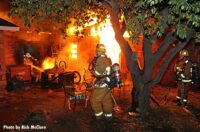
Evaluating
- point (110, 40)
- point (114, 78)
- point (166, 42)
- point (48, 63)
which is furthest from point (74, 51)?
point (166, 42)

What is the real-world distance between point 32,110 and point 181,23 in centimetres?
654

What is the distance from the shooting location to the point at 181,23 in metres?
7.46

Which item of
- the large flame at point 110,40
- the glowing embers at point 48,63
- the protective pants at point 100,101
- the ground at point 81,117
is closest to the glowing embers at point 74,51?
the glowing embers at point 48,63

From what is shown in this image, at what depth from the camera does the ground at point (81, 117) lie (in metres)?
9.15

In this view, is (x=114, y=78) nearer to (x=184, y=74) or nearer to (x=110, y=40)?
(x=184, y=74)

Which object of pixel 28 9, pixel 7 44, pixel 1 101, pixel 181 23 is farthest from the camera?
pixel 7 44

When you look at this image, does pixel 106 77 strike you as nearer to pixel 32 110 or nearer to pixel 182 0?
pixel 32 110

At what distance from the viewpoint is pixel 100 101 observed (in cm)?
986

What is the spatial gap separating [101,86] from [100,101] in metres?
0.55

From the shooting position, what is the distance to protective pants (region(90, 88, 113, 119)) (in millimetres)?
9784

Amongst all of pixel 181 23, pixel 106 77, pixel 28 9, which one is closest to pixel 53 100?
pixel 106 77

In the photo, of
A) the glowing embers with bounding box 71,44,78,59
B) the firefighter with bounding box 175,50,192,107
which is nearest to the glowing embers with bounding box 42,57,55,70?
the glowing embers with bounding box 71,44,78,59

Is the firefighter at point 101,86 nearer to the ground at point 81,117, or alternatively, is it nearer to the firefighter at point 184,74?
the ground at point 81,117

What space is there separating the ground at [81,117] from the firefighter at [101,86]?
1.30ft
